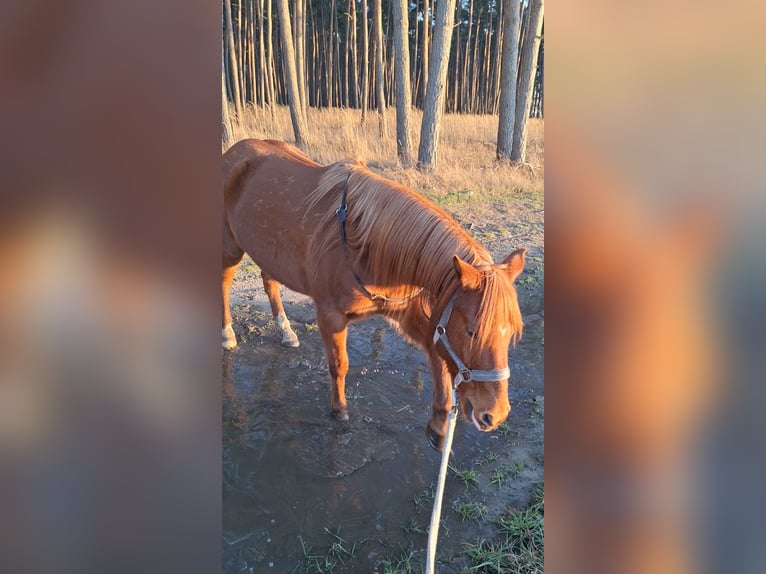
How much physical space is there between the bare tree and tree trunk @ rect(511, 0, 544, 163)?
0.02 meters

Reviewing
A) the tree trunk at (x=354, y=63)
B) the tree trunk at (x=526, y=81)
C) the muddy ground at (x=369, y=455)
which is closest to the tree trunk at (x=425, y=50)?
the tree trunk at (x=354, y=63)

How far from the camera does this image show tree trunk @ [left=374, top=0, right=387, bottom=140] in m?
1.84

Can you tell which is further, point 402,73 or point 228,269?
point 228,269

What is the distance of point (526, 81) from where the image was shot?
6.23 ft

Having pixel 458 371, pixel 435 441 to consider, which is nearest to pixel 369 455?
pixel 435 441

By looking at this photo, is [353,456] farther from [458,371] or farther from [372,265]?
[372,265]

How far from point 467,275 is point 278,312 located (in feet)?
4.03

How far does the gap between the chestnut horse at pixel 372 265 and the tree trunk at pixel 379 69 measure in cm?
21
